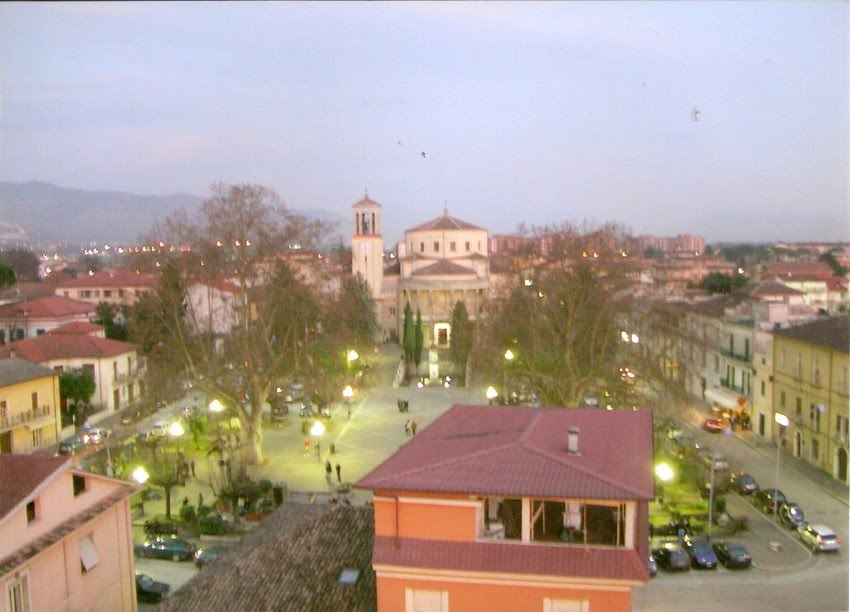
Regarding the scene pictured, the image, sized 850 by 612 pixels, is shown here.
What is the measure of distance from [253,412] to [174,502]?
2253mm

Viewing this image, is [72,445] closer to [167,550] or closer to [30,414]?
[30,414]

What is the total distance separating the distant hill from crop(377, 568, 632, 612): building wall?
6.88 metres

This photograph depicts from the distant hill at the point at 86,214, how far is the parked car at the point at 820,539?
10518 millimetres

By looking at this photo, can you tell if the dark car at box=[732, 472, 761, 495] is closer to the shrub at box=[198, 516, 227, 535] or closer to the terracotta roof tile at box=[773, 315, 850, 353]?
the terracotta roof tile at box=[773, 315, 850, 353]

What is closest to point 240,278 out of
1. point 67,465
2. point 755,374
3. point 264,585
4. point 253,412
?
point 253,412

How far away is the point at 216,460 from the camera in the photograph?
13.4 meters

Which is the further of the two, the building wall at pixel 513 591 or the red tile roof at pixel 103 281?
the red tile roof at pixel 103 281

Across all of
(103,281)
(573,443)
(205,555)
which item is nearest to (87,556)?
(205,555)

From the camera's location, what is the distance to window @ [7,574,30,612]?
5.36 meters

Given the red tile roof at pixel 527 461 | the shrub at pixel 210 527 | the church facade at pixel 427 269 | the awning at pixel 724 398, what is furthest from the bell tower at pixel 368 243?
the red tile roof at pixel 527 461

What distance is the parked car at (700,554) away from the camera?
8.70 meters

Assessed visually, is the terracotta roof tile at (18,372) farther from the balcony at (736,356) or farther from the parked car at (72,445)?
the balcony at (736,356)

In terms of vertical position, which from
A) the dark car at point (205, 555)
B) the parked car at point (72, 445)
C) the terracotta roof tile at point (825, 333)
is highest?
the terracotta roof tile at point (825, 333)

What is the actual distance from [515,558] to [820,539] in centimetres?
672
